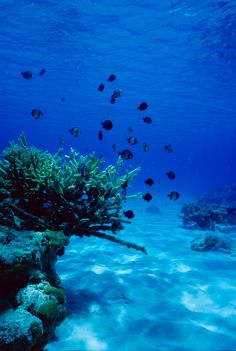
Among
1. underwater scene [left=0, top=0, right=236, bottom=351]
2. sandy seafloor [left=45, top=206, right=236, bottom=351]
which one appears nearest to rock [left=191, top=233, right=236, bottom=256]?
underwater scene [left=0, top=0, right=236, bottom=351]

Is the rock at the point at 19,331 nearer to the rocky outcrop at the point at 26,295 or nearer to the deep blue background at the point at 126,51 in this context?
the rocky outcrop at the point at 26,295

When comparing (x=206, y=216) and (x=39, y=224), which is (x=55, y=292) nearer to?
(x=39, y=224)

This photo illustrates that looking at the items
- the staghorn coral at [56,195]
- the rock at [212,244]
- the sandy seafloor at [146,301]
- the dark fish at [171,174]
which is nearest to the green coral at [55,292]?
the sandy seafloor at [146,301]

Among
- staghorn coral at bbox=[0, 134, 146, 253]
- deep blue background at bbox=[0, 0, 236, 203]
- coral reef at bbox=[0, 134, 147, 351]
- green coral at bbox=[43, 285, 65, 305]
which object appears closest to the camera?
coral reef at bbox=[0, 134, 147, 351]

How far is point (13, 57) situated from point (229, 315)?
1240 inches

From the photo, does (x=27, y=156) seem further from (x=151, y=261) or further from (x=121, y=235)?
(x=121, y=235)

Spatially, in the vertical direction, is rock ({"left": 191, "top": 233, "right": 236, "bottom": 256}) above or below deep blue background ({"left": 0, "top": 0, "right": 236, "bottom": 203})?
below

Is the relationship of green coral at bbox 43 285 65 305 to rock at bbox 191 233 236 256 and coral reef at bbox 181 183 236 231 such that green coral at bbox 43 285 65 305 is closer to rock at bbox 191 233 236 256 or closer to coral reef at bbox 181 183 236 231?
rock at bbox 191 233 236 256

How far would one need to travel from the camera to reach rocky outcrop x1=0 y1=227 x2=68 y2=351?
10.3 feet

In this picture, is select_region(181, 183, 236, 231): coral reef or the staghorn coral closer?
the staghorn coral

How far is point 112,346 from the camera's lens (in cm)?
430

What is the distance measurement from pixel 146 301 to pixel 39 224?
254cm

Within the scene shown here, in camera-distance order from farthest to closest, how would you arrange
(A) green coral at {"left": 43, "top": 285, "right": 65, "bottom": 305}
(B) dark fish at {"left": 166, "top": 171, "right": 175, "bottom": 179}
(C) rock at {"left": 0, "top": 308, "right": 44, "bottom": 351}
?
(B) dark fish at {"left": 166, "top": 171, "right": 175, "bottom": 179}
(A) green coral at {"left": 43, "top": 285, "right": 65, "bottom": 305}
(C) rock at {"left": 0, "top": 308, "right": 44, "bottom": 351}

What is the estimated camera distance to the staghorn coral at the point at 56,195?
5168mm
